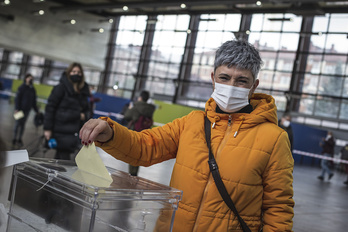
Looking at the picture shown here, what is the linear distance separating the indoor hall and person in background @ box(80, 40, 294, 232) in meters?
17.0

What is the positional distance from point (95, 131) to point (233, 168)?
2.06ft

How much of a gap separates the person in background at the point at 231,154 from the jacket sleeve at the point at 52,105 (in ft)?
11.6

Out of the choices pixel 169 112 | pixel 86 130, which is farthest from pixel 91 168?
pixel 169 112

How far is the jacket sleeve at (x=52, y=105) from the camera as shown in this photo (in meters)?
5.32

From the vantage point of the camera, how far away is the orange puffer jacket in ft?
6.11

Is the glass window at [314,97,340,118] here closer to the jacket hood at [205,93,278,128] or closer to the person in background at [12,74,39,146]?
the person in background at [12,74,39,146]

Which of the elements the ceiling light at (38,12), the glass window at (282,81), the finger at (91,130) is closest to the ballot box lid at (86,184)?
the finger at (91,130)

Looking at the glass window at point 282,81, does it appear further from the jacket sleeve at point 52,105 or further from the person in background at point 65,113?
the jacket sleeve at point 52,105

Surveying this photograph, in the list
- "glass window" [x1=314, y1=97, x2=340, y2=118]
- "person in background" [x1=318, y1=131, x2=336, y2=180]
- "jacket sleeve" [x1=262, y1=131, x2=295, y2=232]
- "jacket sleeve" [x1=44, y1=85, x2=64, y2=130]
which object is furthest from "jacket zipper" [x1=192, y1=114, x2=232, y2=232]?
"glass window" [x1=314, y1=97, x2=340, y2=118]

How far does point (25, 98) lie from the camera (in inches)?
401

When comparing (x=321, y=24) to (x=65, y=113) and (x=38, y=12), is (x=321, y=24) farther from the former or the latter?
(x=65, y=113)

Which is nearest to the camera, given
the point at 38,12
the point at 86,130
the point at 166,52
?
the point at 86,130

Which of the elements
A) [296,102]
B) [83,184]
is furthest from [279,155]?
[296,102]

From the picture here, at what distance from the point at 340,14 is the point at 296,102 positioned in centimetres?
550
